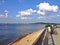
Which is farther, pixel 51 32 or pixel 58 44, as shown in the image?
pixel 51 32

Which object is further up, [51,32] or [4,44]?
[51,32]

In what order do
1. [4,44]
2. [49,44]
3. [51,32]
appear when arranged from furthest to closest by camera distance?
[4,44]
[51,32]
[49,44]

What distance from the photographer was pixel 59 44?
1603 centimetres

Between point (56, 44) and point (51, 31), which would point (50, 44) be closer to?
point (56, 44)

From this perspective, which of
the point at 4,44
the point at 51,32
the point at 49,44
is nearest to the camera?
the point at 49,44

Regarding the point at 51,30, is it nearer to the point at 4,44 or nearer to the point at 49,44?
the point at 49,44

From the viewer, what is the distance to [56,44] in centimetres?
1597

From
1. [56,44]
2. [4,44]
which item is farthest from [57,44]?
[4,44]

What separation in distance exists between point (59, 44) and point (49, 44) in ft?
3.45

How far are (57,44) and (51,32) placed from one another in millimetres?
9937

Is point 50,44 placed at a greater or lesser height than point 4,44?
greater

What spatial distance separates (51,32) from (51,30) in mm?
255

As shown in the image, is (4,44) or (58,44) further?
(4,44)

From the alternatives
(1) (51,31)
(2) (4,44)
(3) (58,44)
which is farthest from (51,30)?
(2) (4,44)
